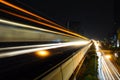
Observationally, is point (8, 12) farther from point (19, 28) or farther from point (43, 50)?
point (43, 50)

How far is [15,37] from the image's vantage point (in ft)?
21.5

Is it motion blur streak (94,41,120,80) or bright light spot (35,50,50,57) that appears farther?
motion blur streak (94,41,120,80)

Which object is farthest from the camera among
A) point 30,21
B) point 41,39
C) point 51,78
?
point 41,39

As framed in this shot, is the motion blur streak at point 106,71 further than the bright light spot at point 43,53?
Yes

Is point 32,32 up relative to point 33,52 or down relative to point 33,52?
up

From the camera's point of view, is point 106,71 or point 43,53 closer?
point 43,53

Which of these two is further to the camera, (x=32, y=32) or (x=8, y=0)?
(x=32, y=32)

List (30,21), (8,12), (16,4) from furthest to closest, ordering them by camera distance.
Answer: (30,21)
(16,4)
(8,12)

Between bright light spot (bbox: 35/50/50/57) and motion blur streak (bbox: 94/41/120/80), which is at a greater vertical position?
bright light spot (bbox: 35/50/50/57)

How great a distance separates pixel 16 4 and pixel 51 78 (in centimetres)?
241

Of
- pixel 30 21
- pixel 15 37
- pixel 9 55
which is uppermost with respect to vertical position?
pixel 30 21

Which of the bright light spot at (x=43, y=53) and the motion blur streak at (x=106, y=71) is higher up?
the bright light spot at (x=43, y=53)

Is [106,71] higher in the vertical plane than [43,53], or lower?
lower

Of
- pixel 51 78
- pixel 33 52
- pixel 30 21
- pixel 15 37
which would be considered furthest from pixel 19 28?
pixel 51 78
